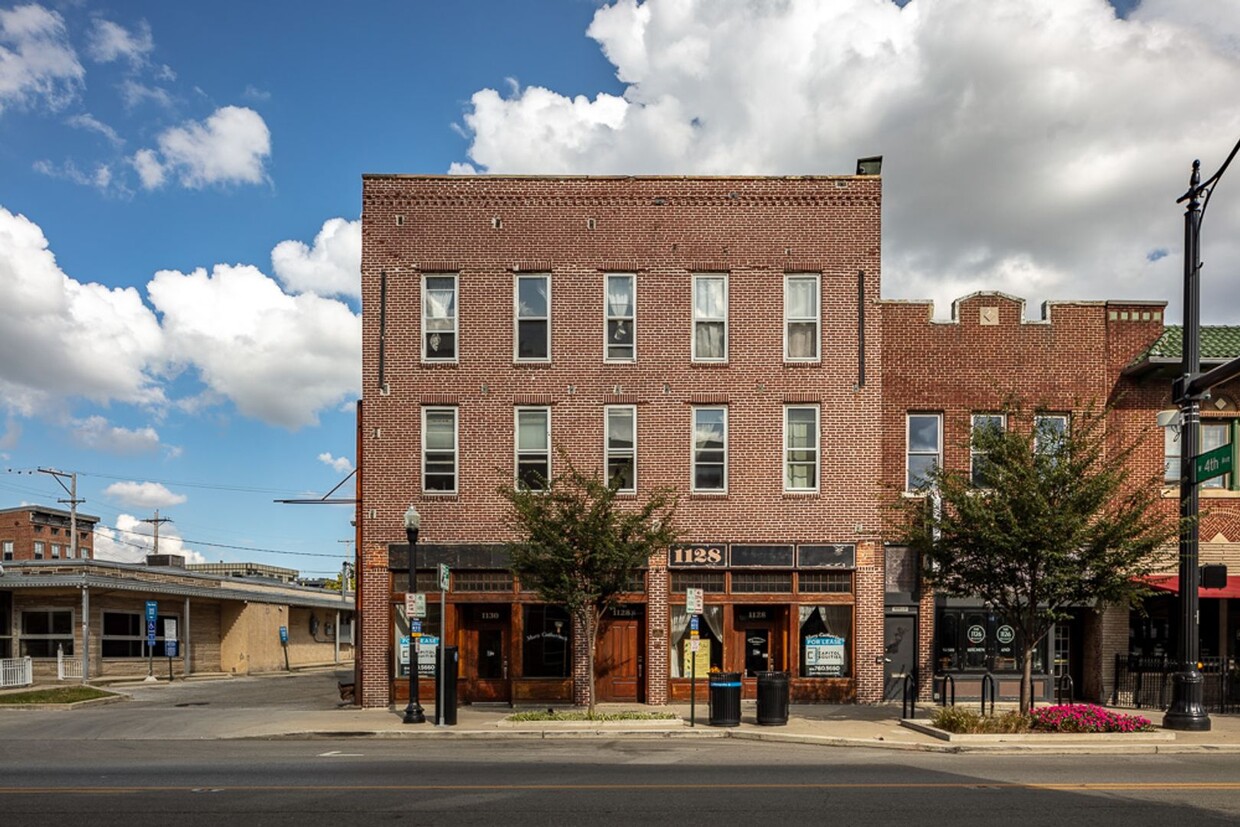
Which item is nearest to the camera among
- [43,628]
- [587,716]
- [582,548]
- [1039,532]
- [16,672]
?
[1039,532]

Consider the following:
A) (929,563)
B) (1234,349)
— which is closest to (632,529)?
(929,563)

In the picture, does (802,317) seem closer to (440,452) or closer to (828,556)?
(828,556)

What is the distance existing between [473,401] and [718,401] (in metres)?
5.62

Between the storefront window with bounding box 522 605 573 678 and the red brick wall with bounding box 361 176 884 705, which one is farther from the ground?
A: the red brick wall with bounding box 361 176 884 705

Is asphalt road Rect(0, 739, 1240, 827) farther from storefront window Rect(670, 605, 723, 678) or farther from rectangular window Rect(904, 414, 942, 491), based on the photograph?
rectangular window Rect(904, 414, 942, 491)

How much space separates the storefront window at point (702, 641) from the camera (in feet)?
77.0

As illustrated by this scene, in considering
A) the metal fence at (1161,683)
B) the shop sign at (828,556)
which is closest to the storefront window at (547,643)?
the shop sign at (828,556)

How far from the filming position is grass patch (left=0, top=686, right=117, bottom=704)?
87.4ft

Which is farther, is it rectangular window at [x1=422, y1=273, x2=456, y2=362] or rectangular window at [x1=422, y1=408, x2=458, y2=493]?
rectangular window at [x1=422, y1=273, x2=456, y2=362]

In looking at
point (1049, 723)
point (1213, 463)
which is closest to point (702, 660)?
point (1049, 723)

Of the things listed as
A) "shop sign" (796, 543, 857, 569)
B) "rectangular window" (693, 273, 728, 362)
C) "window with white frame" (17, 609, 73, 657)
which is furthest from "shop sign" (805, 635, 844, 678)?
"window with white frame" (17, 609, 73, 657)

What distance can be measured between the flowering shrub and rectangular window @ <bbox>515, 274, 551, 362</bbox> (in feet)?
41.5

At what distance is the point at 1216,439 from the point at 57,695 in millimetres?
29463

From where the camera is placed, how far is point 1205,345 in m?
23.8
